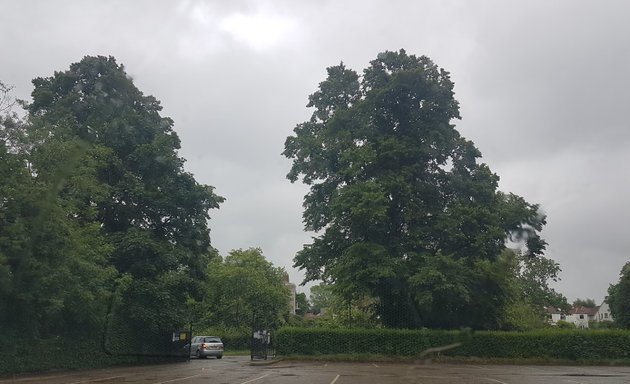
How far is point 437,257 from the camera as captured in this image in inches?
1270

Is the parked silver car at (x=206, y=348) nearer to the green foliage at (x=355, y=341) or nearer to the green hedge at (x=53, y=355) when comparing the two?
the green foliage at (x=355, y=341)

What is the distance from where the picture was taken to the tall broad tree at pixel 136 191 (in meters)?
28.4

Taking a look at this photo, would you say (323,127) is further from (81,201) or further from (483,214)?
(81,201)

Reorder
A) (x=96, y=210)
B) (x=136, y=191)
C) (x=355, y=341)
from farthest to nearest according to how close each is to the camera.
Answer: (x=355, y=341), (x=136, y=191), (x=96, y=210)

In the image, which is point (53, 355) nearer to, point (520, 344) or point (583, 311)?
point (520, 344)

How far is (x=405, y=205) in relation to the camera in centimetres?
3538

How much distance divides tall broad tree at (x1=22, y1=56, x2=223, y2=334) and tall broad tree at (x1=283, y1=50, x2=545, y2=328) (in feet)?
26.2

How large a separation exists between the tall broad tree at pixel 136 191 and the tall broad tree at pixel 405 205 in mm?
7991

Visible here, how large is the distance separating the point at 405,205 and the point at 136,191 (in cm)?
1582

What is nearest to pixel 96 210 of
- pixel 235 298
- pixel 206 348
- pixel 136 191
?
pixel 136 191

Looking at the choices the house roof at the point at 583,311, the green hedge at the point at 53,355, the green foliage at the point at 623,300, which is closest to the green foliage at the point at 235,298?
the green hedge at the point at 53,355

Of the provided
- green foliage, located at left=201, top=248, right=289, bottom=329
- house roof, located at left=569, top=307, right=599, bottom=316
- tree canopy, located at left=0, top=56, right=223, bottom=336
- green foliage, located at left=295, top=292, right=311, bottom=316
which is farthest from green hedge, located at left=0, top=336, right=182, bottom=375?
house roof, located at left=569, top=307, right=599, bottom=316

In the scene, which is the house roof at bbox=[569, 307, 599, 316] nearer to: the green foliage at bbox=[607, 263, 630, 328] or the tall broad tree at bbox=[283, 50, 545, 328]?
the green foliage at bbox=[607, 263, 630, 328]

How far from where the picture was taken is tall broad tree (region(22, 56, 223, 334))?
28.4 meters
